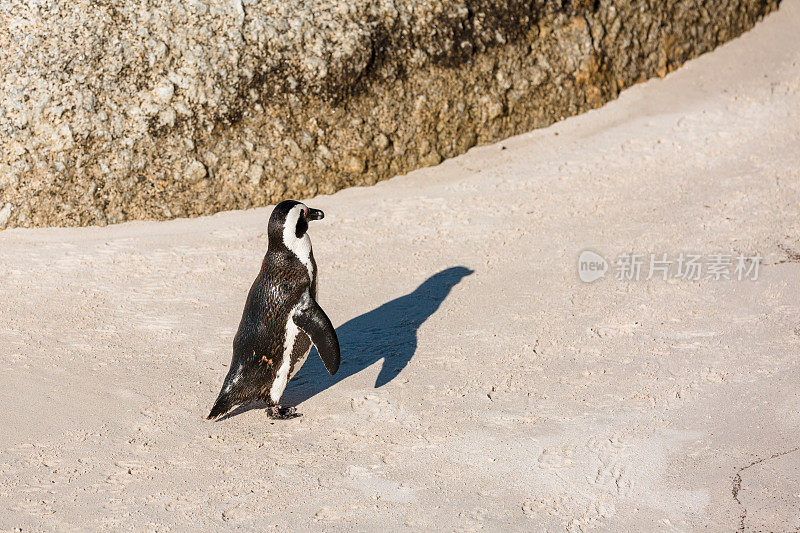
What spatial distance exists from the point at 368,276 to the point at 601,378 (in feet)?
5.75

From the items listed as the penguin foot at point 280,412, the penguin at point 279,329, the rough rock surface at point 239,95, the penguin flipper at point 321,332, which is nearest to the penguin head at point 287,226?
the penguin at point 279,329

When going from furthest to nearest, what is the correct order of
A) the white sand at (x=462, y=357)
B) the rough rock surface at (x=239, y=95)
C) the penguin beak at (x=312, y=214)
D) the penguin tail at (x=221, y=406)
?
the rough rock surface at (x=239, y=95), the penguin beak at (x=312, y=214), the penguin tail at (x=221, y=406), the white sand at (x=462, y=357)

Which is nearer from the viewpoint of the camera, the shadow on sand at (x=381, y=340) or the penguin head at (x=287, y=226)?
the penguin head at (x=287, y=226)

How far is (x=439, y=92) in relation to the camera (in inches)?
279

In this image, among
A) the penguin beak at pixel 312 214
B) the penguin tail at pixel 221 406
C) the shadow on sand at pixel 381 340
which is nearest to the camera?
the penguin tail at pixel 221 406

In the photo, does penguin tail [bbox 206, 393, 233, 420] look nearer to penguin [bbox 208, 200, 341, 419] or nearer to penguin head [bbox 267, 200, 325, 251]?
penguin [bbox 208, 200, 341, 419]

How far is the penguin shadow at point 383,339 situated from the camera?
4496 mm

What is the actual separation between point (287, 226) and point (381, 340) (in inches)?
40.6

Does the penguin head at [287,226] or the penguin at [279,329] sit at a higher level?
the penguin head at [287,226]

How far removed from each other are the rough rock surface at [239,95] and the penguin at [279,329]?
2517mm

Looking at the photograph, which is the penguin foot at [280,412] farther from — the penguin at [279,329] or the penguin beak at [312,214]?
the penguin beak at [312,214]

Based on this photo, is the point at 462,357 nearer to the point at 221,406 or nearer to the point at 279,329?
the point at 279,329

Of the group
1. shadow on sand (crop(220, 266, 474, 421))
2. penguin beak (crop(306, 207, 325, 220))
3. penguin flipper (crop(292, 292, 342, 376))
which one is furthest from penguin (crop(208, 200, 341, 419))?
shadow on sand (crop(220, 266, 474, 421))

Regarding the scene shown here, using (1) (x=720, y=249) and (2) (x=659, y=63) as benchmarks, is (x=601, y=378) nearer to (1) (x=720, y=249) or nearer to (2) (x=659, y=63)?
(1) (x=720, y=249)
